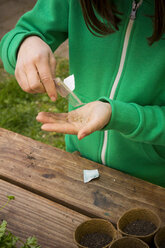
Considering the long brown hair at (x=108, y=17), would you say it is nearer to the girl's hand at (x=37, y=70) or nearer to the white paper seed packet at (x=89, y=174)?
the girl's hand at (x=37, y=70)

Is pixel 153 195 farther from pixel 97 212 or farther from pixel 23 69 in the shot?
pixel 23 69

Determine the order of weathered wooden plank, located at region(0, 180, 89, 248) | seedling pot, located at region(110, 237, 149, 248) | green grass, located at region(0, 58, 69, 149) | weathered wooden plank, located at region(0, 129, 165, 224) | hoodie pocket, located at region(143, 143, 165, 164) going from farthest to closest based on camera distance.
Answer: green grass, located at region(0, 58, 69, 149) → hoodie pocket, located at region(143, 143, 165, 164) → weathered wooden plank, located at region(0, 129, 165, 224) → weathered wooden plank, located at region(0, 180, 89, 248) → seedling pot, located at region(110, 237, 149, 248)

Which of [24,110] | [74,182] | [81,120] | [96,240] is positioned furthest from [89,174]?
[24,110]

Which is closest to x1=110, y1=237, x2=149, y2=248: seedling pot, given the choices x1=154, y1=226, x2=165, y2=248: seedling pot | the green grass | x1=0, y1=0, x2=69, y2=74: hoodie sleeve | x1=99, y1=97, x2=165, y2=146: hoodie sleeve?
x1=154, y1=226, x2=165, y2=248: seedling pot

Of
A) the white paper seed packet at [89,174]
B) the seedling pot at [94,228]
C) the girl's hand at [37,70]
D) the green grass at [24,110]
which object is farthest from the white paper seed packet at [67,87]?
the green grass at [24,110]

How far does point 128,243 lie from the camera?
70cm

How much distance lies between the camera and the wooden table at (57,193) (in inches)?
35.3

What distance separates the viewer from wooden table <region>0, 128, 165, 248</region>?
35.3 inches

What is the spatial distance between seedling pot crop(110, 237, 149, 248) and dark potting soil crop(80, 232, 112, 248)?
66mm

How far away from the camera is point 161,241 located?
2.41 feet

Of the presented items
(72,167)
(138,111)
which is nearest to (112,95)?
(138,111)

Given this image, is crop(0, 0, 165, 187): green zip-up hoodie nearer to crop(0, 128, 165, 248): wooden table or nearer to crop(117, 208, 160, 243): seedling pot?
crop(0, 128, 165, 248): wooden table

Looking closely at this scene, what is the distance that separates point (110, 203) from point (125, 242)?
287mm

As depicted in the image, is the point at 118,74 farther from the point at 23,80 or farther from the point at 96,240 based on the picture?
the point at 96,240
